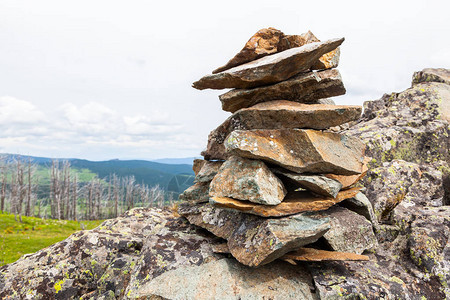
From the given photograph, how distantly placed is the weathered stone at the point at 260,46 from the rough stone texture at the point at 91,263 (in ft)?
23.0

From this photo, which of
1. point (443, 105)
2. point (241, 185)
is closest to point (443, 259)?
point (241, 185)

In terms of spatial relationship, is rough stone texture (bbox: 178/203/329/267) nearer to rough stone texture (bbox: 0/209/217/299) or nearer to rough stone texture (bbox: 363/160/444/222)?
rough stone texture (bbox: 0/209/217/299)

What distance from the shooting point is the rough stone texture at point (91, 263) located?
866cm

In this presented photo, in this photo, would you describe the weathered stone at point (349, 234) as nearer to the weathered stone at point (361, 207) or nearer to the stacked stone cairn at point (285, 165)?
the stacked stone cairn at point (285, 165)

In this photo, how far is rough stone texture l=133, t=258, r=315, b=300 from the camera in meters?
6.70

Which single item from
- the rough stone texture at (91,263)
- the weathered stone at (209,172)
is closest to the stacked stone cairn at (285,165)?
the rough stone texture at (91,263)

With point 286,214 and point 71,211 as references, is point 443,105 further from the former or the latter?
point 71,211

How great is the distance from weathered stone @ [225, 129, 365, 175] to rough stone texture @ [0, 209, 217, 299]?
362 cm

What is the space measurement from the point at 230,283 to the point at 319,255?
8.96 ft

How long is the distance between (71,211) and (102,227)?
14681cm

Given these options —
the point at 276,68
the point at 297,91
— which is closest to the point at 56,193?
the point at 297,91

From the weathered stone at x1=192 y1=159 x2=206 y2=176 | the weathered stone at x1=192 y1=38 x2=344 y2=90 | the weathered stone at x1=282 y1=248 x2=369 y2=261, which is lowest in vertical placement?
the weathered stone at x1=282 y1=248 x2=369 y2=261

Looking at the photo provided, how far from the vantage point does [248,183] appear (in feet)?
24.4

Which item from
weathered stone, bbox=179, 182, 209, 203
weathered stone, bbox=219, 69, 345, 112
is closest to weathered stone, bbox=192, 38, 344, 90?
weathered stone, bbox=219, 69, 345, 112
